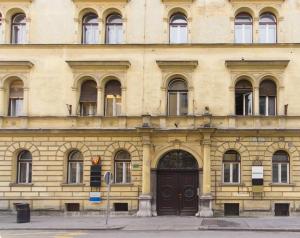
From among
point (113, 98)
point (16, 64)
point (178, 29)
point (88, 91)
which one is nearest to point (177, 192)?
point (113, 98)

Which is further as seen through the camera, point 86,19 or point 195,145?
point 86,19

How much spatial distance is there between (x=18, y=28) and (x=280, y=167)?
17243 mm

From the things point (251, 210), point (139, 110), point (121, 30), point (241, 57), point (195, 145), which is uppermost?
point (121, 30)

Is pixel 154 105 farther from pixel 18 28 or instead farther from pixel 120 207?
pixel 18 28

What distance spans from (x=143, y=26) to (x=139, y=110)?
16.1 ft

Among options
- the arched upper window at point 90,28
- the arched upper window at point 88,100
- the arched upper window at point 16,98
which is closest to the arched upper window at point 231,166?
the arched upper window at point 88,100

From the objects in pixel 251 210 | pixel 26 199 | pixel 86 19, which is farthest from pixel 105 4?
pixel 251 210

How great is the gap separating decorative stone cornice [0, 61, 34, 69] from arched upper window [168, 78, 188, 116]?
8.19 m

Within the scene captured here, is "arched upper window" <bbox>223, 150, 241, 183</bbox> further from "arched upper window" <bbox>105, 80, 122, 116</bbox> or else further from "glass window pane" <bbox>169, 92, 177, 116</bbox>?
"arched upper window" <bbox>105, 80, 122, 116</bbox>

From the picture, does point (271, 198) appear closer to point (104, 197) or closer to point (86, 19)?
point (104, 197)

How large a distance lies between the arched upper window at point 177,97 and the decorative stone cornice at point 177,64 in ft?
2.96

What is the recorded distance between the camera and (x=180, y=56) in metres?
26.6

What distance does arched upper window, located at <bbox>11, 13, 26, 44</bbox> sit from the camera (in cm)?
2780

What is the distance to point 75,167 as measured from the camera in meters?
26.8
